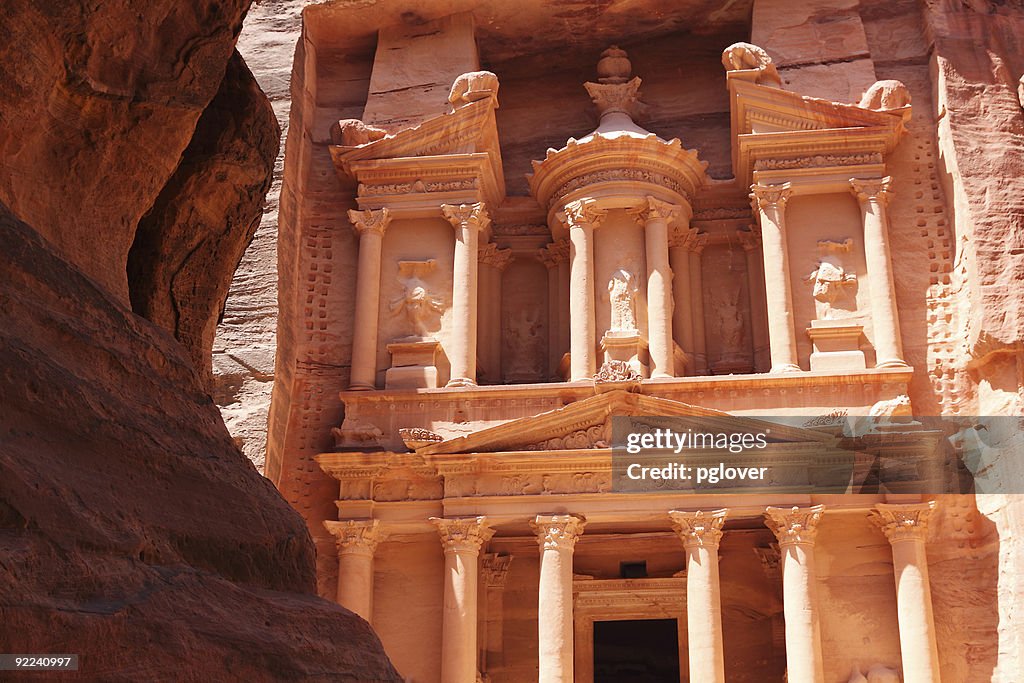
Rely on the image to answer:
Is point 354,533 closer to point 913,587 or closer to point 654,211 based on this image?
point 654,211

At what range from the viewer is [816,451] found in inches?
566

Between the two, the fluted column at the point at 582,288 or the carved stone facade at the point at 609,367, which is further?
the fluted column at the point at 582,288

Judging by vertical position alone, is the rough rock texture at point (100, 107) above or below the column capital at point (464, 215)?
below

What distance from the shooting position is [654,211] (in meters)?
16.3

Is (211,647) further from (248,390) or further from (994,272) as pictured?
(994,272)

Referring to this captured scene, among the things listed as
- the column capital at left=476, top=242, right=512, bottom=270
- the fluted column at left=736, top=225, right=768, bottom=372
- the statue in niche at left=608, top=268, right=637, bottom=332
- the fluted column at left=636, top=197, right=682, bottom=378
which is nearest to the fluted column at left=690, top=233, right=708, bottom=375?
the fluted column at left=736, top=225, right=768, bottom=372

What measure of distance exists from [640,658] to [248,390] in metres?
6.20

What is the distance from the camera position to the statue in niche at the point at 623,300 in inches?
629

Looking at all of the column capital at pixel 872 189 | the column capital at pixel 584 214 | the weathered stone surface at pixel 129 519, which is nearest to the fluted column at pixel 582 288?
the column capital at pixel 584 214

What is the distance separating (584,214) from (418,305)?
258cm

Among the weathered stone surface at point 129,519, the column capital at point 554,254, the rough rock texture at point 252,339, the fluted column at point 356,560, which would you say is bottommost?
the weathered stone surface at point 129,519

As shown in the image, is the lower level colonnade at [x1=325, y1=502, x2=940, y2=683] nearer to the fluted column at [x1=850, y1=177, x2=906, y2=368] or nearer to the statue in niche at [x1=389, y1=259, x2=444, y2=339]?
the fluted column at [x1=850, y1=177, x2=906, y2=368]

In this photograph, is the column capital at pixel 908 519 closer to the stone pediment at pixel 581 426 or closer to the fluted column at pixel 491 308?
the stone pediment at pixel 581 426

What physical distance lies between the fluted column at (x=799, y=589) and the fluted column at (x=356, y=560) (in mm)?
4798
